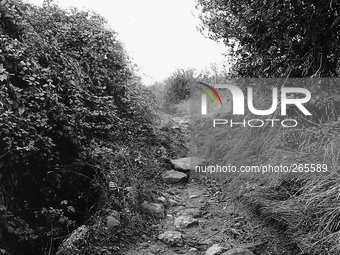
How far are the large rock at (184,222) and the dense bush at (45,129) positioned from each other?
107 cm

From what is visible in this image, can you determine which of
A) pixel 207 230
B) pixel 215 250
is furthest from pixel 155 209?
pixel 215 250

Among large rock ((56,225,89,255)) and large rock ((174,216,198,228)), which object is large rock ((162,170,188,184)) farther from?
large rock ((56,225,89,255))

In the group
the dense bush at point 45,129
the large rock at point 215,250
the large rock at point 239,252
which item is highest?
the dense bush at point 45,129

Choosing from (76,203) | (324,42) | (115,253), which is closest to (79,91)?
(76,203)

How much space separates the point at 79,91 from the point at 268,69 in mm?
2907

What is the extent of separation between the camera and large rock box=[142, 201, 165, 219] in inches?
173

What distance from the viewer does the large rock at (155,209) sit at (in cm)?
439

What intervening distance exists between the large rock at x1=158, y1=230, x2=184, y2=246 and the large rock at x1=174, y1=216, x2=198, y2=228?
22cm

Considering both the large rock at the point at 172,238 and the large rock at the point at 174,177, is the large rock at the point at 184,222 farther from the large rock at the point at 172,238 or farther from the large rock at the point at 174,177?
the large rock at the point at 174,177

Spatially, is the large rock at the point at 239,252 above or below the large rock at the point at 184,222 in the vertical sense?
below

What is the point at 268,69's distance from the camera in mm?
5262

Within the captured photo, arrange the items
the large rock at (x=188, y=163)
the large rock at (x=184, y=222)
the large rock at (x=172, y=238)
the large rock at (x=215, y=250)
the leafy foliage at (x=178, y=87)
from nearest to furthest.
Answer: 1. the large rock at (x=215, y=250)
2. the large rock at (x=172, y=238)
3. the large rock at (x=184, y=222)
4. the large rock at (x=188, y=163)
5. the leafy foliage at (x=178, y=87)

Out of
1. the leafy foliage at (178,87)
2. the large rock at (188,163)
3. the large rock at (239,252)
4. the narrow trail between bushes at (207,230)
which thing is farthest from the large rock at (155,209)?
the leafy foliage at (178,87)

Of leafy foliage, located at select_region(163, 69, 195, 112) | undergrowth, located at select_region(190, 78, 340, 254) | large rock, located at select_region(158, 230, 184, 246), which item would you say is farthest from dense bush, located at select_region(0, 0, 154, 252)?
leafy foliage, located at select_region(163, 69, 195, 112)
